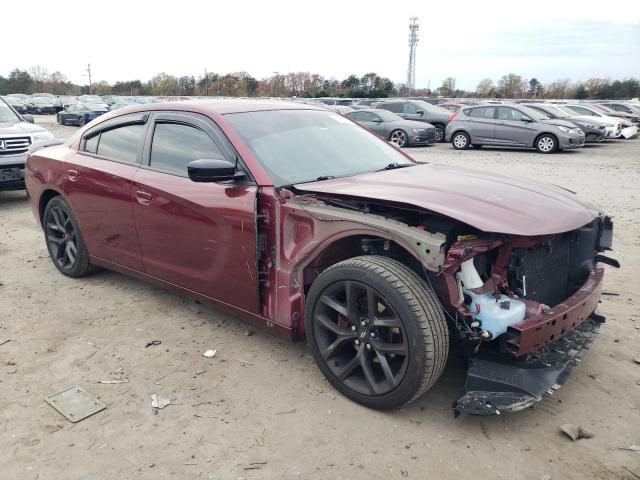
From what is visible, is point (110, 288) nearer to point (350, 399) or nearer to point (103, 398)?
point (103, 398)

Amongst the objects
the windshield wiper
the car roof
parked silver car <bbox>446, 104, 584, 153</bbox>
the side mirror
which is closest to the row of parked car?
parked silver car <bbox>446, 104, 584, 153</bbox>

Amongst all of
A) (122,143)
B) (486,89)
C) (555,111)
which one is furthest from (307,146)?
(486,89)

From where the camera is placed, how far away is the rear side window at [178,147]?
3623mm

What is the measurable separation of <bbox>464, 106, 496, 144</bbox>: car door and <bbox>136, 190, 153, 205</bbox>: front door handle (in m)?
15.1

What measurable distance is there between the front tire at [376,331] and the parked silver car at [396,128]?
1575 cm

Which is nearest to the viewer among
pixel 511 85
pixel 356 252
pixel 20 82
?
pixel 356 252

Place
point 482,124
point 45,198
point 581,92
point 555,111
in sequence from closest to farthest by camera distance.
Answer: point 45,198 → point 482,124 → point 555,111 → point 581,92

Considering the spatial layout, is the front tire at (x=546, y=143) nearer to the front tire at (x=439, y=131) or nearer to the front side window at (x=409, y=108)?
the front tire at (x=439, y=131)

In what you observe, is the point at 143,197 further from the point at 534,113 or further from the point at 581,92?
the point at 581,92

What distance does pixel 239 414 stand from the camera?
293 centimetres

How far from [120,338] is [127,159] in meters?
1.37

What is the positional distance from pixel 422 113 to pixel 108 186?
18.4 metres

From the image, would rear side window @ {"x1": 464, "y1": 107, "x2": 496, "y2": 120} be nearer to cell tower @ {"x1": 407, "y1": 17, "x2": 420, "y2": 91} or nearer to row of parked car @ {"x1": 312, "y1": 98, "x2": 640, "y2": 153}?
row of parked car @ {"x1": 312, "y1": 98, "x2": 640, "y2": 153}

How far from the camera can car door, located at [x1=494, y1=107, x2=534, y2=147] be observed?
16531 millimetres
